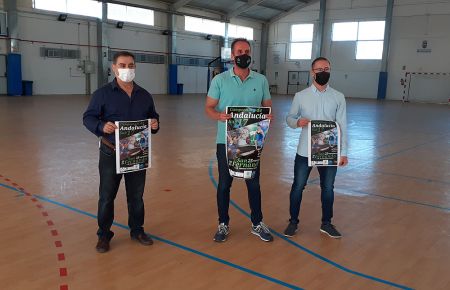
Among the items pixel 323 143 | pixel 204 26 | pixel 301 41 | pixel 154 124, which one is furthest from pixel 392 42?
pixel 154 124

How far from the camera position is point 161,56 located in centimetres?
3061

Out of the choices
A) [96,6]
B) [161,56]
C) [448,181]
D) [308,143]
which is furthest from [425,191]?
[161,56]

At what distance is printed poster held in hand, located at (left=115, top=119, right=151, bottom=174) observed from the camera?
3625 mm

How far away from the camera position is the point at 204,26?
33000 mm

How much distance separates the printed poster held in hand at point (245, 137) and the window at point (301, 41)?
3327cm

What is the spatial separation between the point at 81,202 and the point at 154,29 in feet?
85.3

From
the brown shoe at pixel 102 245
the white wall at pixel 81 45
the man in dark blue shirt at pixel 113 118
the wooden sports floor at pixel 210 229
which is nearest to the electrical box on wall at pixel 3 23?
the white wall at pixel 81 45

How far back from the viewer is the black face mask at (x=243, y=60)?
3863 mm

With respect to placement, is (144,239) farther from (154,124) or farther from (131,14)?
(131,14)

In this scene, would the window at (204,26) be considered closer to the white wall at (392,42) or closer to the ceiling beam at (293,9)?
the ceiling beam at (293,9)

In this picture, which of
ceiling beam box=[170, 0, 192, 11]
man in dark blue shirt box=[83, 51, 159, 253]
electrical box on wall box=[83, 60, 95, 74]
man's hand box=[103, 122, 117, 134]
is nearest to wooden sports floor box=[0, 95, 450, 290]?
man in dark blue shirt box=[83, 51, 159, 253]

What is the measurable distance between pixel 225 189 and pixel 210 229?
67 cm

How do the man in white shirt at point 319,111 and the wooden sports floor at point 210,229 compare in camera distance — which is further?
the man in white shirt at point 319,111

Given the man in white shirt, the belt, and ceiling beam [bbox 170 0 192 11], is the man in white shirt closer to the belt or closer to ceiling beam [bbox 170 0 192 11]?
the belt
